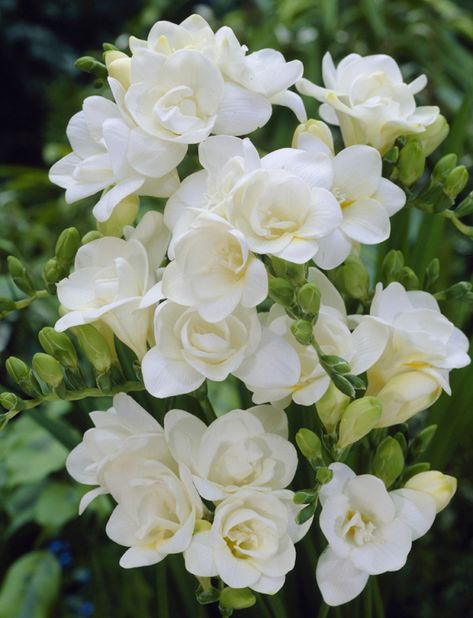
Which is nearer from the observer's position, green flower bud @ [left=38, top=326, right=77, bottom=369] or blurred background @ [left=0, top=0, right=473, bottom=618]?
green flower bud @ [left=38, top=326, right=77, bottom=369]

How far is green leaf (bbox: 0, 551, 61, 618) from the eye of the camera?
0.70 metres

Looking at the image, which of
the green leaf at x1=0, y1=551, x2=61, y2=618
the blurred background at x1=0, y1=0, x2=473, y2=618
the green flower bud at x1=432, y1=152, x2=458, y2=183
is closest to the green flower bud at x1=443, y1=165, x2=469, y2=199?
the green flower bud at x1=432, y1=152, x2=458, y2=183

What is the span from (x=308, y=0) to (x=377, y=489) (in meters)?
1.20

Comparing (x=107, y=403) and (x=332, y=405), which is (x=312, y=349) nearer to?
(x=332, y=405)

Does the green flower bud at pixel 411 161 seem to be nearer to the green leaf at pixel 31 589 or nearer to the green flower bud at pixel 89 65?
the green flower bud at pixel 89 65

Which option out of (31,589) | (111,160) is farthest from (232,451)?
(31,589)

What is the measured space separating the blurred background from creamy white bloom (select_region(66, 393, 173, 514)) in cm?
9

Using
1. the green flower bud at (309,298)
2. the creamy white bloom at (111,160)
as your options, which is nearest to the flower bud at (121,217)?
the creamy white bloom at (111,160)

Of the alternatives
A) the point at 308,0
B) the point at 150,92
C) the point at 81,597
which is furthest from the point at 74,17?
the point at 150,92

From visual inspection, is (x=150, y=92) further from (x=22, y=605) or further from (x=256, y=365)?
(x=22, y=605)

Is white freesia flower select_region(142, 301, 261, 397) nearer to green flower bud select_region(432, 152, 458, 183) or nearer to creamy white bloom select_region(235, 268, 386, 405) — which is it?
creamy white bloom select_region(235, 268, 386, 405)

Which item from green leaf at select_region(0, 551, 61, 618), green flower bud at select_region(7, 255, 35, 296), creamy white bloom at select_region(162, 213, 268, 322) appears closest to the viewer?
creamy white bloom at select_region(162, 213, 268, 322)

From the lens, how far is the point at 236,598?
38 cm

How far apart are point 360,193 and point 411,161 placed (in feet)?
0.17
